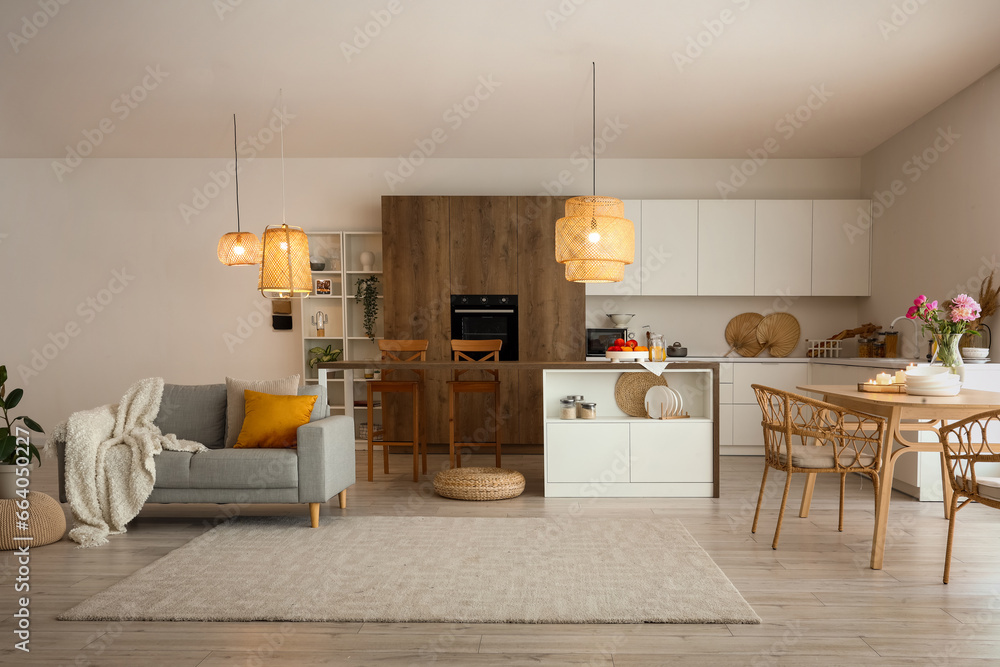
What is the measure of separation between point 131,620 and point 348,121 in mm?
4193

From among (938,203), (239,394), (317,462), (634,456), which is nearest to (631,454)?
(634,456)

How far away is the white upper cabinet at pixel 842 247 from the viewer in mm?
6371

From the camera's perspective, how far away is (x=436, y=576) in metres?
3.03

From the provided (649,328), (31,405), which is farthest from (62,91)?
(649,328)

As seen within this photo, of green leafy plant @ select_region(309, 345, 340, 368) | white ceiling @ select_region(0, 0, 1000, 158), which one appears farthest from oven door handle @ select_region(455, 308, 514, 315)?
white ceiling @ select_region(0, 0, 1000, 158)

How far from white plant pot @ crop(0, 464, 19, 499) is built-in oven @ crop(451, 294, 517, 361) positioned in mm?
3436

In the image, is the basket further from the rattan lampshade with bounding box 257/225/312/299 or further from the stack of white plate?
the rattan lampshade with bounding box 257/225/312/299

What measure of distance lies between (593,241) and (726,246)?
2852mm

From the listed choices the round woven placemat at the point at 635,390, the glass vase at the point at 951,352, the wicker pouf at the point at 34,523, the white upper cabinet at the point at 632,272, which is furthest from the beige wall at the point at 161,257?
the wicker pouf at the point at 34,523

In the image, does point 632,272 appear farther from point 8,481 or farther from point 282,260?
point 8,481

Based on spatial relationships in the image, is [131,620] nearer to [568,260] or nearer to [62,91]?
[568,260]

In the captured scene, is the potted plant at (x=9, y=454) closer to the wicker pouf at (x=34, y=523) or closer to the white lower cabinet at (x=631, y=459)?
the wicker pouf at (x=34, y=523)

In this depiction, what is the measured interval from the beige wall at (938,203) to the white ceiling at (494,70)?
20 cm

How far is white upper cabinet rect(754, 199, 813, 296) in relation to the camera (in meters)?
6.38
